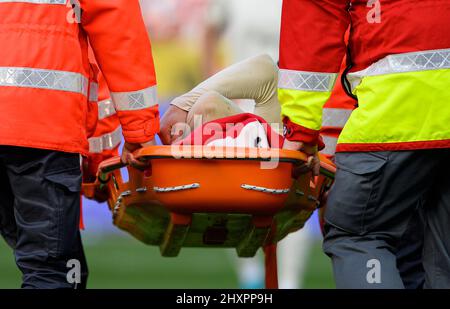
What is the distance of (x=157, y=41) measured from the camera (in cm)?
1159

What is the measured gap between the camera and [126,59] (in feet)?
14.2

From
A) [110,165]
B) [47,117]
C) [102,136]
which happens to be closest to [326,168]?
[110,165]

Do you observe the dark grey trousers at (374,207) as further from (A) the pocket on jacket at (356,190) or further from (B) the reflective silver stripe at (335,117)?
(B) the reflective silver stripe at (335,117)

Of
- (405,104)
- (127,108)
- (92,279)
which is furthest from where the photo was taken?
(92,279)

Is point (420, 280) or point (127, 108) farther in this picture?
point (420, 280)

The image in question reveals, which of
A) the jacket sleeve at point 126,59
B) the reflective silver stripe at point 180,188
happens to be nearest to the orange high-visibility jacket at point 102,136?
the jacket sleeve at point 126,59

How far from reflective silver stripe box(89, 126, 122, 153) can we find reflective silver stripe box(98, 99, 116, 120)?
0.08m

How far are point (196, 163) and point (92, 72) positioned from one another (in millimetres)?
767

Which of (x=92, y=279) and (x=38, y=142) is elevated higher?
(x=38, y=142)

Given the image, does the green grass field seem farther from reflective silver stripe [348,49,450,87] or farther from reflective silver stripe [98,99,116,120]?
reflective silver stripe [348,49,450,87]

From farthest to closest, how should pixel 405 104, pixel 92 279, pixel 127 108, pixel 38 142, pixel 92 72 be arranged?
pixel 92 279 < pixel 92 72 < pixel 127 108 < pixel 38 142 < pixel 405 104

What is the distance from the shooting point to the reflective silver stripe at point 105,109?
519 cm

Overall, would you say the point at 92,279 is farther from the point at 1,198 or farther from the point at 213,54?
the point at 213,54

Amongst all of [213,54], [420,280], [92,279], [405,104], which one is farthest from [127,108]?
[213,54]
